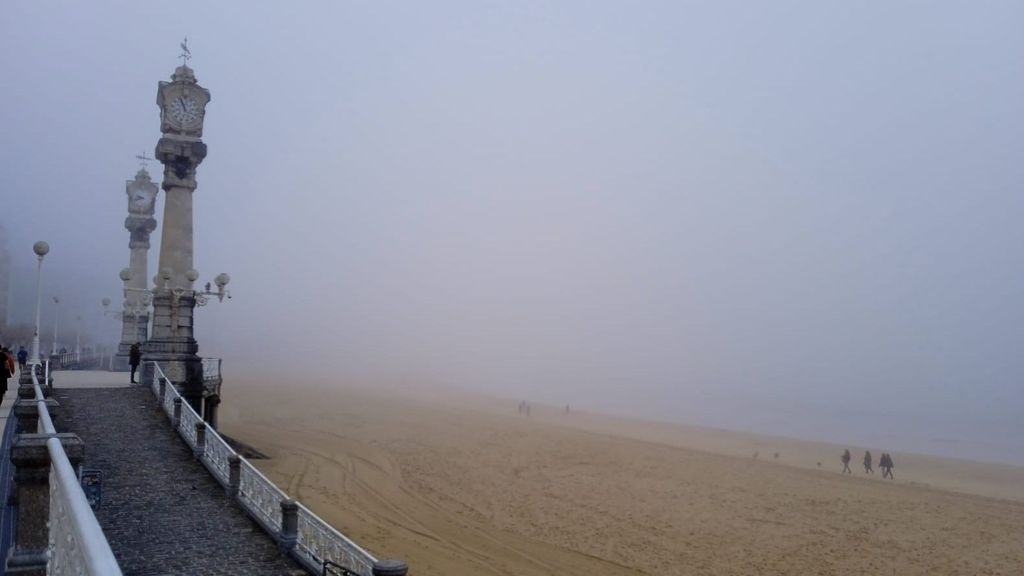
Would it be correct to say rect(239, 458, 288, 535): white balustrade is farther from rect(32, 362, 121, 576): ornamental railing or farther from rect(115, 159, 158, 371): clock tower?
rect(115, 159, 158, 371): clock tower

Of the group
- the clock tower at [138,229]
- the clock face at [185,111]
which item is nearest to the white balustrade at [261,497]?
the clock face at [185,111]

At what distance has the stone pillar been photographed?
6.14 metres

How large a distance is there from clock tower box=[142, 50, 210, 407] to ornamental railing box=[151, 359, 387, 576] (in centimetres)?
840

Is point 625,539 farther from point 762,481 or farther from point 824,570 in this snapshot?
point 762,481

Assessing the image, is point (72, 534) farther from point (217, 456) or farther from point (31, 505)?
point (217, 456)

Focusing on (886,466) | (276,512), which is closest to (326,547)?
(276,512)

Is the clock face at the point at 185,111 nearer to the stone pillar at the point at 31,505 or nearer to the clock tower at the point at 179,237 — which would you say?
the clock tower at the point at 179,237

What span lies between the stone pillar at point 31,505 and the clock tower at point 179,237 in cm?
1929

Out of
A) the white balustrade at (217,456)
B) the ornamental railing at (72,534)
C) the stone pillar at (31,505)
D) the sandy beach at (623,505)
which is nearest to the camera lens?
the ornamental railing at (72,534)

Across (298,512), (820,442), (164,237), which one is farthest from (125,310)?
(820,442)

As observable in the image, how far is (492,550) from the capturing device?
61.9 ft

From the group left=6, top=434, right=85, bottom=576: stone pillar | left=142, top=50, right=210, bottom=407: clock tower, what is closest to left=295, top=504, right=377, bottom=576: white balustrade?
left=6, top=434, right=85, bottom=576: stone pillar

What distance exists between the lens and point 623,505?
2450 centimetres

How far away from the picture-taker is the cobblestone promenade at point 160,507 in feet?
36.4
